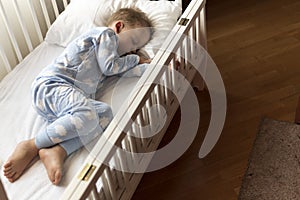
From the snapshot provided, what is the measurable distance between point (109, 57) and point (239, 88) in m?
0.78

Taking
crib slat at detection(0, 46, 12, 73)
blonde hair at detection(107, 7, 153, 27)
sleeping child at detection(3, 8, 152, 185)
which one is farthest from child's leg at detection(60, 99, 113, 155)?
crib slat at detection(0, 46, 12, 73)

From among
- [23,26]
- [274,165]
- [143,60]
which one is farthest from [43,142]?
[274,165]

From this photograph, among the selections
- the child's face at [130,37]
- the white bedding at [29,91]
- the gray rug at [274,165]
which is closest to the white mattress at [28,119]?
the white bedding at [29,91]

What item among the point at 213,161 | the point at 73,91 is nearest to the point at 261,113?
the point at 213,161

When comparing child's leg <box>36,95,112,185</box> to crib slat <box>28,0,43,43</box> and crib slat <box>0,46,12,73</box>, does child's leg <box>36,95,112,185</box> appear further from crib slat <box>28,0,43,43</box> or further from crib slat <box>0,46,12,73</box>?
crib slat <box>28,0,43,43</box>

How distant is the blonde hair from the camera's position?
1.75m

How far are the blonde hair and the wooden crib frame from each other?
197 millimetres

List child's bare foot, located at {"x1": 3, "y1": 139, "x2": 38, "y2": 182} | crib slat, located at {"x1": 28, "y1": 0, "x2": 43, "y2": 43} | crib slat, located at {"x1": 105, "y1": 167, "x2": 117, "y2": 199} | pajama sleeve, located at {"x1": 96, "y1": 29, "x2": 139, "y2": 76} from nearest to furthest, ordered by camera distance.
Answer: crib slat, located at {"x1": 105, "y1": 167, "x2": 117, "y2": 199} → child's bare foot, located at {"x1": 3, "y1": 139, "x2": 38, "y2": 182} → pajama sleeve, located at {"x1": 96, "y1": 29, "x2": 139, "y2": 76} → crib slat, located at {"x1": 28, "y1": 0, "x2": 43, "y2": 43}

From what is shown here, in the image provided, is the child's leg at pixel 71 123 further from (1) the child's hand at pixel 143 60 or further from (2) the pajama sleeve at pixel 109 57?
(1) the child's hand at pixel 143 60

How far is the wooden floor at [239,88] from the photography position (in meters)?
1.79

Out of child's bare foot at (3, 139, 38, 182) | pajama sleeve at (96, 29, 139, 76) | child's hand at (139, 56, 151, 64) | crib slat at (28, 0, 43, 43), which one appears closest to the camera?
child's bare foot at (3, 139, 38, 182)

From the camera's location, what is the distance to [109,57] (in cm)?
164

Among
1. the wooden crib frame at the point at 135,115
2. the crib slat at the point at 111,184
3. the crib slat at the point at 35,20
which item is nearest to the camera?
the wooden crib frame at the point at 135,115

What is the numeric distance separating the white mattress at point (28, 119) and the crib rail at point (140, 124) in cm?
14
